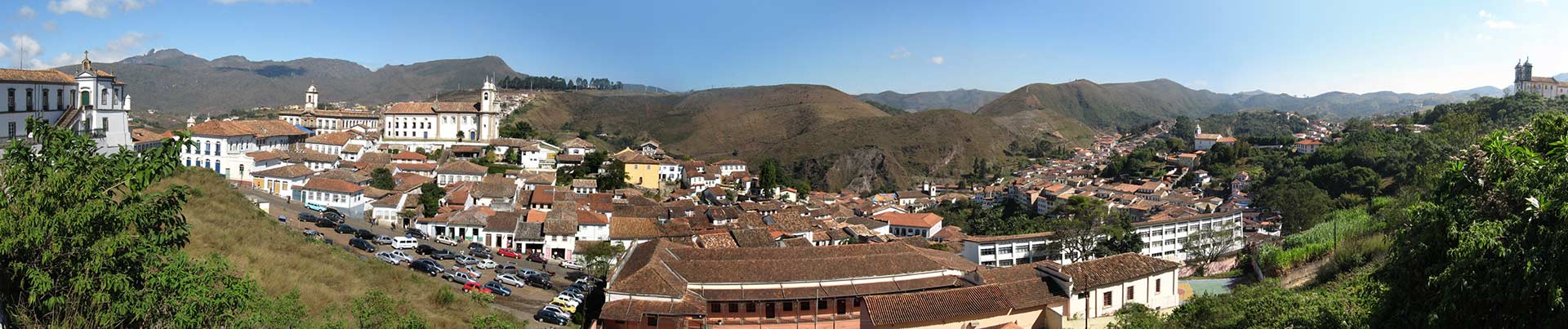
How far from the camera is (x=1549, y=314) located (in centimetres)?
552

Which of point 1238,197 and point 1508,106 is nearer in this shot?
point 1238,197

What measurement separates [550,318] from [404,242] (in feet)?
39.5

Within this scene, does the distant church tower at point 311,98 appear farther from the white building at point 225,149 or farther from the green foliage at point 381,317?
the green foliage at point 381,317

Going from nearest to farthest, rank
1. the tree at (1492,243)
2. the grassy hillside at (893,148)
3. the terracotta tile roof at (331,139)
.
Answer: the tree at (1492,243) < the terracotta tile roof at (331,139) < the grassy hillside at (893,148)

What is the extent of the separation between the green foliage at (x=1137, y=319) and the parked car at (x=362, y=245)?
21.3 meters

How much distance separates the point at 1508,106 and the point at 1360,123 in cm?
1516

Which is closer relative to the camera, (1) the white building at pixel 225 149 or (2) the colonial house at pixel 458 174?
(1) the white building at pixel 225 149

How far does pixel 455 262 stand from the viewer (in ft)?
85.8

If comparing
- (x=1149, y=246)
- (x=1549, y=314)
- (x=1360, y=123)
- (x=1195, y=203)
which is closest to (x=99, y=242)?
(x=1549, y=314)

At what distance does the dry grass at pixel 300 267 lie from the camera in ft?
40.8

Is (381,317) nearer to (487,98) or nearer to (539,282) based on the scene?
(539,282)

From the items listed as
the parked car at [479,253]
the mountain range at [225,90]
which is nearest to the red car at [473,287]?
the parked car at [479,253]

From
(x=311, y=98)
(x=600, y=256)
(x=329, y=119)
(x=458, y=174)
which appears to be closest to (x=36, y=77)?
(x=600, y=256)

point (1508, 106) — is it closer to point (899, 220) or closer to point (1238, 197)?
point (1238, 197)
